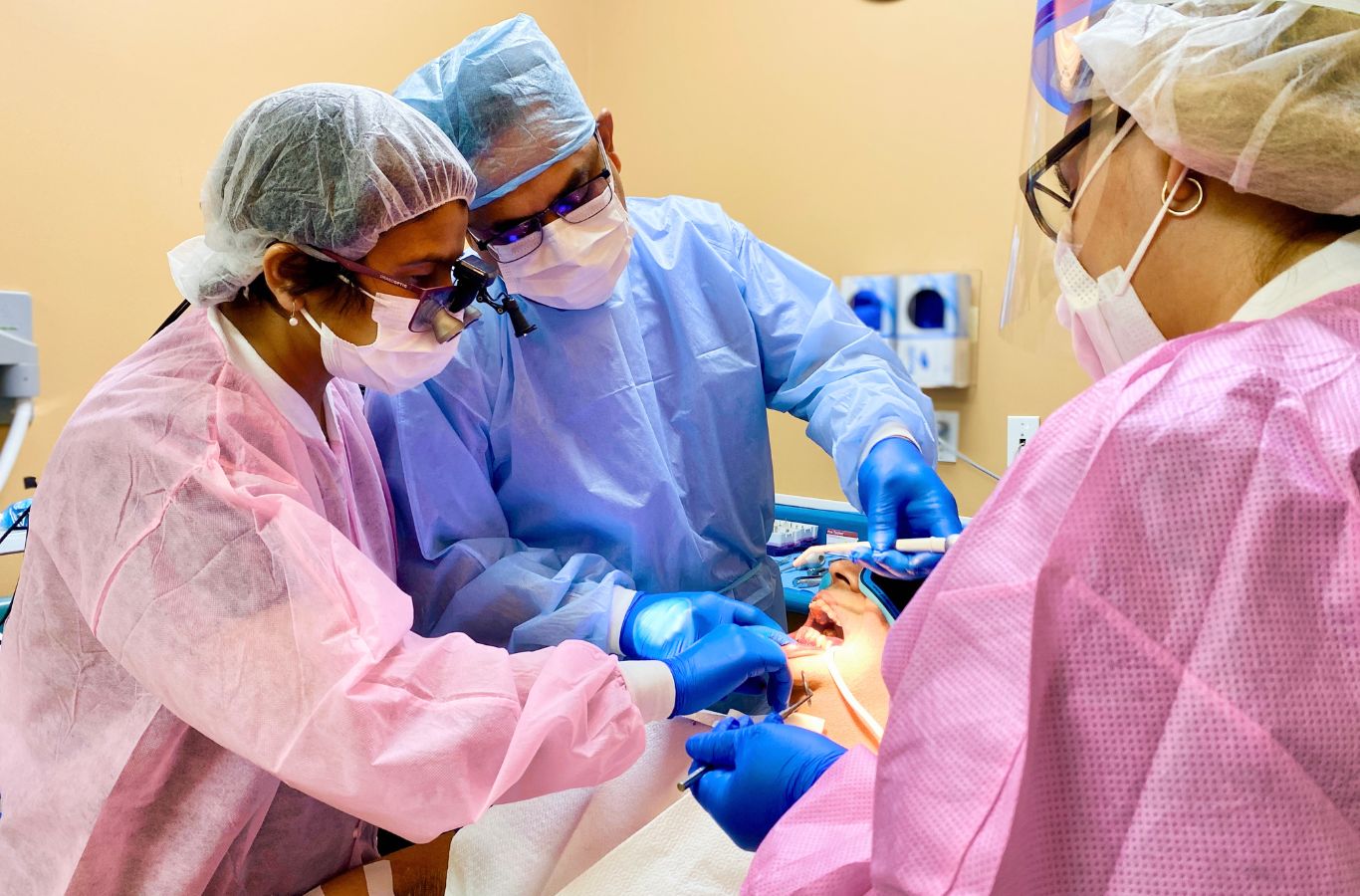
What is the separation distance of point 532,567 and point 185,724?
22.6 inches

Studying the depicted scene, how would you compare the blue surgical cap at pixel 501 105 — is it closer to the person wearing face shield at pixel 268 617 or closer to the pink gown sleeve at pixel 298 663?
the person wearing face shield at pixel 268 617

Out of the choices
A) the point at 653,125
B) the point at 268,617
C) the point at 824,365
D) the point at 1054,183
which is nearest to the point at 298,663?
the point at 268,617

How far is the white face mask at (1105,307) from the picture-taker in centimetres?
80

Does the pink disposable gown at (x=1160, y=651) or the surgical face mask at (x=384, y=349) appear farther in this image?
the surgical face mask at (x=384, y=349)

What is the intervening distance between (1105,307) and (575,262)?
90 centimetres

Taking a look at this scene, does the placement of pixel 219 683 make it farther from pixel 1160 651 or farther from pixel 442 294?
pixel 1160 651

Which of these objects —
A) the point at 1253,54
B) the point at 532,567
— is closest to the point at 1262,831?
the point at 1253,54

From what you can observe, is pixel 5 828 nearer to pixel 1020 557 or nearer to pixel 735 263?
pixel 1020 557

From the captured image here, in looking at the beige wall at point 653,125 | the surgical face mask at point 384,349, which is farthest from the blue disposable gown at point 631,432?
the beige wall at point 653,125

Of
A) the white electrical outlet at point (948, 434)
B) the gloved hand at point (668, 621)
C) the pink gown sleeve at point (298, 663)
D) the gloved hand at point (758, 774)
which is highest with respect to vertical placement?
the pink gown sleeve at point (298, 663)

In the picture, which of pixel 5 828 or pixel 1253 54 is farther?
pixel 5 828

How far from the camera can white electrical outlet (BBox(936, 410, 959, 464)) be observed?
2.45 metres

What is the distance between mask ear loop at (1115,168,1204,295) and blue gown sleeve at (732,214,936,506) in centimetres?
90

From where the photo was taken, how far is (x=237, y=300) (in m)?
1.24
